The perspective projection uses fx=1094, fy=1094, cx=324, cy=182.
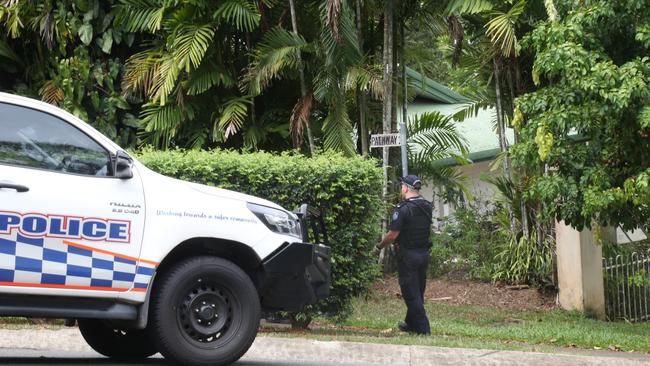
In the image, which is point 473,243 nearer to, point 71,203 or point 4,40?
point 4,40

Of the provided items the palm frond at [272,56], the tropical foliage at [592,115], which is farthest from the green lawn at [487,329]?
the palm frond at [272,56]

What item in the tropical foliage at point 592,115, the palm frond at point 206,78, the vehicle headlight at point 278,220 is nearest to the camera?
the vehicle headlight at point 278,220

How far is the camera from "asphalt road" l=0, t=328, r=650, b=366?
29.3 ft

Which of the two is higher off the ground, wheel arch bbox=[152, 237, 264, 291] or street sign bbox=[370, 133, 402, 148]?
street sign bbox=[370, 133, 402, 148]

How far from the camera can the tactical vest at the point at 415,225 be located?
11375mm

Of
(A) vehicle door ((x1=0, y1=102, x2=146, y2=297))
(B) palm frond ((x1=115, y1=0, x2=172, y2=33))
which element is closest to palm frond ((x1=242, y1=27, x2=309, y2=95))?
(B) palm frond ((x1=115, y1=0, x2=172, y2=33))

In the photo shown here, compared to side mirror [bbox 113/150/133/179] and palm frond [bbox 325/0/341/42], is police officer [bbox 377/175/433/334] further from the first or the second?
side mirror [bbox 113/150/133/179]

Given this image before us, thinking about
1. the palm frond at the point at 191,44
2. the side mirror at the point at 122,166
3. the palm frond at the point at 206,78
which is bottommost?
the side mirror at the point at 122,166

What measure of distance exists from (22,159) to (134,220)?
83cm

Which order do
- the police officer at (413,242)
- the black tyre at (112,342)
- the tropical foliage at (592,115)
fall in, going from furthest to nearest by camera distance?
1. the tropical foliage at (592,115)
2. the police officer at (413,242)
3. the black tyre at (112,342)

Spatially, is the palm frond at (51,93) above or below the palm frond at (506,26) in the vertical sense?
below

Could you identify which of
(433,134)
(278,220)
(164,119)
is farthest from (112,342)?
(433,134)

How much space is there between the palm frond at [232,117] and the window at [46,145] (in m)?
7.93

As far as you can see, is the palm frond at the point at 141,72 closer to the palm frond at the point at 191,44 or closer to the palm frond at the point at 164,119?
the palm frond at the point at 164,119
